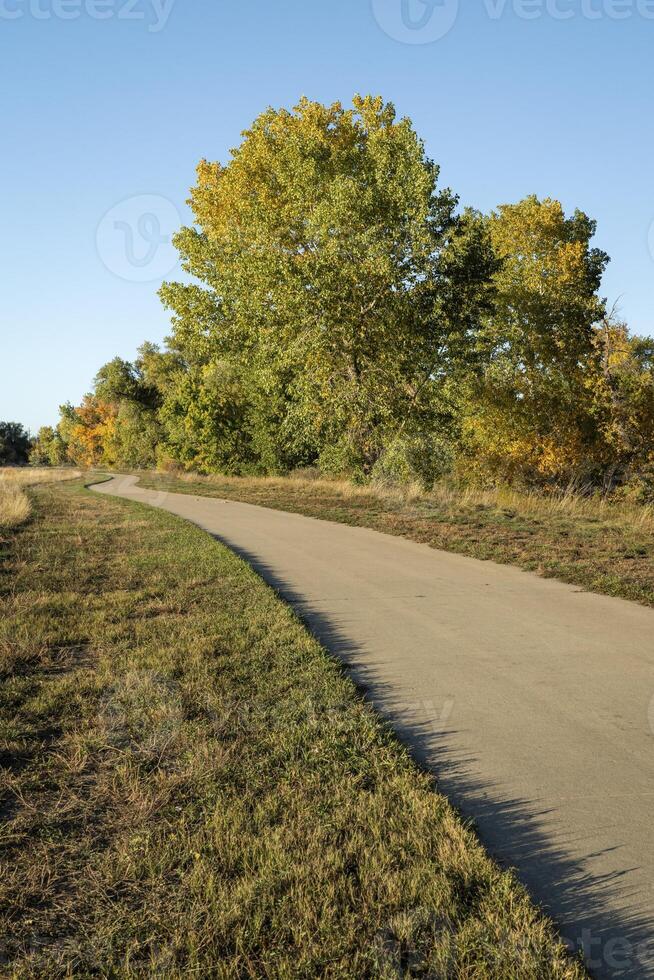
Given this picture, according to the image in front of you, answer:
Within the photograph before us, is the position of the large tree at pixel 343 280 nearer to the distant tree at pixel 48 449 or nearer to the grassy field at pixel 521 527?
the grassy field at pixel 521 527

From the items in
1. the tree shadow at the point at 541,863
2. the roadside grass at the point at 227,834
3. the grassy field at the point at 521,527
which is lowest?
the tree shadow at the point at 541,863

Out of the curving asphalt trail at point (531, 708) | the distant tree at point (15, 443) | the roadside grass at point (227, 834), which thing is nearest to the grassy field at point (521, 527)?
the curving asphalt trail at point (531, 708)

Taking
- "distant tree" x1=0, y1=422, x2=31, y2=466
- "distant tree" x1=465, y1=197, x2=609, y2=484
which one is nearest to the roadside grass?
"distant tree" x1=465, y1=197, x2=609, y2=484

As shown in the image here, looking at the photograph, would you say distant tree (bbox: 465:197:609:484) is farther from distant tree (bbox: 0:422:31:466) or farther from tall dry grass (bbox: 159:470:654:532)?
distant tree (bbox: 0:422:31:466)

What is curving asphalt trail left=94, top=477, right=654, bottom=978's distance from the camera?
293 centimetres

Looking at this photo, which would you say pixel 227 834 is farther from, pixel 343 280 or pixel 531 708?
pixel 343 280

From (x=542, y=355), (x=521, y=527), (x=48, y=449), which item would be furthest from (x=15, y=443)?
(x=521, y=527)

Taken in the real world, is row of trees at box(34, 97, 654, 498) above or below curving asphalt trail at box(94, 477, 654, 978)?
above

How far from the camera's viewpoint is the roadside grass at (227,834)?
2.49 meters

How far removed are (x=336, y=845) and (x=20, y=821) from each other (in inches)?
64.3

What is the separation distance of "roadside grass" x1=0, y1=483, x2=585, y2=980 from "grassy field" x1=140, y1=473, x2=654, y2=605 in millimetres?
5122

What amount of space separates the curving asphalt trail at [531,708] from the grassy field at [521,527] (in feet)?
2.61

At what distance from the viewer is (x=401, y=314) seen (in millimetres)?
20609

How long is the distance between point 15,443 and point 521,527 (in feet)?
414
